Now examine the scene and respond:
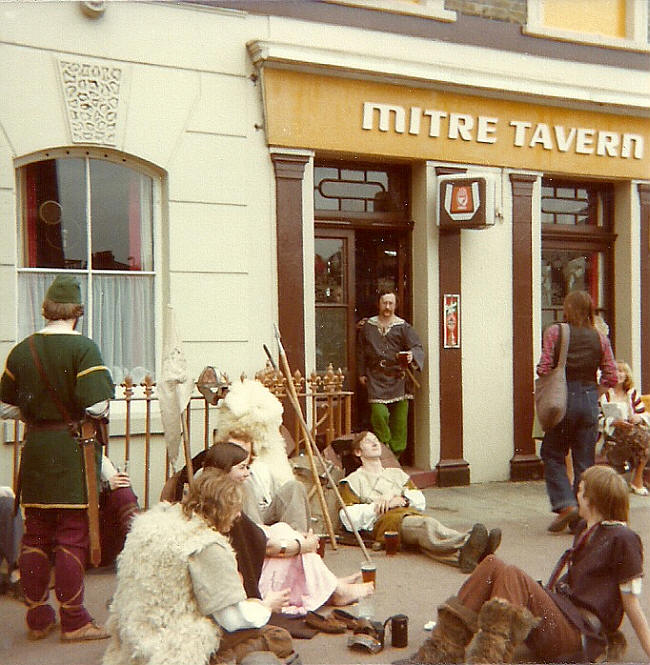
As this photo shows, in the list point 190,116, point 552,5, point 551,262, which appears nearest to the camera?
point 190,116

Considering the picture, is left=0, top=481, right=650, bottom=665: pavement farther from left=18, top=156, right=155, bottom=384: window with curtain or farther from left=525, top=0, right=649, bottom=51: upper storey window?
left=525, top=0, right=649, bottom=51: upper storey window

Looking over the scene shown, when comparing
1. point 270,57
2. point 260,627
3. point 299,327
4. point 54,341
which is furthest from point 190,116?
point 260,627

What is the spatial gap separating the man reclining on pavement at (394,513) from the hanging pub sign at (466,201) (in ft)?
8.65

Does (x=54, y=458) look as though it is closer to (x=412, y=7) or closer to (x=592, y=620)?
(x=592, y=620)

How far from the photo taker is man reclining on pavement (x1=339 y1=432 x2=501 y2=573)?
564 cm

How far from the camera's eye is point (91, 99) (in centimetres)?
679

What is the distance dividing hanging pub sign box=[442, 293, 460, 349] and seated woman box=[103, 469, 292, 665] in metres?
5.02

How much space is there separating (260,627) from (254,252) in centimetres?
434

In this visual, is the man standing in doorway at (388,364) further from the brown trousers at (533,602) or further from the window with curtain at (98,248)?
the brown trousers at (533,602)

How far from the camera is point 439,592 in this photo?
17.0 ft

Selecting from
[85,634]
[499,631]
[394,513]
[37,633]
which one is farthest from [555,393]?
[37,633]

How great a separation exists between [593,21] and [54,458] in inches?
290

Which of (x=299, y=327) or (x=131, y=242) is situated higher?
(x=131, y=242)

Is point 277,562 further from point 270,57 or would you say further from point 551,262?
point 551,262
